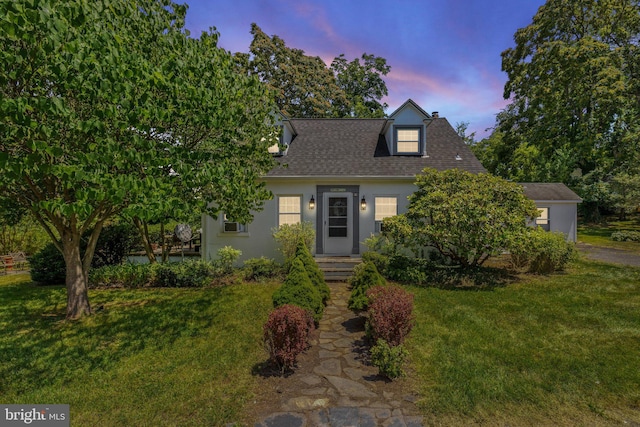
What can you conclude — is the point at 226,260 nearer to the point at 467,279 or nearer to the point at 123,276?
the point at 123,276

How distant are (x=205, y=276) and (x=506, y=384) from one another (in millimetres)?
8726

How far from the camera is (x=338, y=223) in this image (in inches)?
495

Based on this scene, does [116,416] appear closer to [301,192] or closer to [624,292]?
[301,192]

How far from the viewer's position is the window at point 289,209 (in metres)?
12.5

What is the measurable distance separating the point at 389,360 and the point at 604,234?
1099 inches

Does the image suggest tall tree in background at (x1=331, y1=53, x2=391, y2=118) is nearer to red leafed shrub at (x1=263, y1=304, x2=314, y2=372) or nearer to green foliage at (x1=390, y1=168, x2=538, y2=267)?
green foliage at (x1=390, y1=168, x2=538, y2=267)

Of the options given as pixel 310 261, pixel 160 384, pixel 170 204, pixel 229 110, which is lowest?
pixel 160 384

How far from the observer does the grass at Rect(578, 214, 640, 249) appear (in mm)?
17763

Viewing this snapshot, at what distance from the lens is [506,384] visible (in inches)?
165

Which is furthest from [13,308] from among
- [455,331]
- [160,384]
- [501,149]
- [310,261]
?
[501,149]

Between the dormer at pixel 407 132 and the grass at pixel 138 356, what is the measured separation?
876cm

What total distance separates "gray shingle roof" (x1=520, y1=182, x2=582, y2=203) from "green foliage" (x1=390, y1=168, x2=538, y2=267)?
35.0 ft

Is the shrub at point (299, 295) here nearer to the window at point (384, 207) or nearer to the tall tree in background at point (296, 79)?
the window at point (384, 207)

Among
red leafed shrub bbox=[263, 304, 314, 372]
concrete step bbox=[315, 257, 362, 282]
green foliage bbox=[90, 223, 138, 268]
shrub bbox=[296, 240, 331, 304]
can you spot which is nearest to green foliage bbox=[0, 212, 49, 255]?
green foliage bbox=[90, 223, 138, 268]
